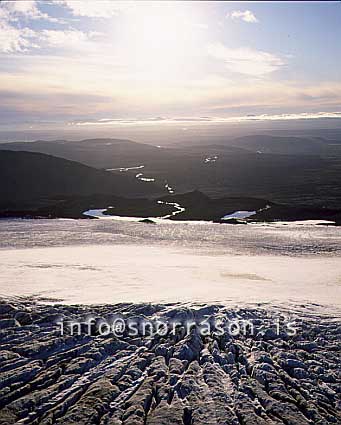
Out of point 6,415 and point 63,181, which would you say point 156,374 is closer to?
point 6,415

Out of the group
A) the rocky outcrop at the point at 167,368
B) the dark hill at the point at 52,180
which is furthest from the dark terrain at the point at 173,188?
the rocky outcrop at the point at 167,368

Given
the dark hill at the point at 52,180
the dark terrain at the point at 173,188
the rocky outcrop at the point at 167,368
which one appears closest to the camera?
the rocky outcrop at the point at 167,368

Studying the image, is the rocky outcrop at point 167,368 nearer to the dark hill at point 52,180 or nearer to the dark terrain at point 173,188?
the dark terrain at point 173,188

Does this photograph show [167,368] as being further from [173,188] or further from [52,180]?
[173,188]

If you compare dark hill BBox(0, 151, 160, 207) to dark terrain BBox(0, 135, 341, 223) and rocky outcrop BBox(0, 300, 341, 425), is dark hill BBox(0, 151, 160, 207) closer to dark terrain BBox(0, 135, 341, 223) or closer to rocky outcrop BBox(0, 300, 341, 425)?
dark terrain BBox(0, 135, 341, 223)

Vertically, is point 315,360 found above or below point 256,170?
below

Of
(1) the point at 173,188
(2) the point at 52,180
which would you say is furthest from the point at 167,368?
(1) the point at 173,188

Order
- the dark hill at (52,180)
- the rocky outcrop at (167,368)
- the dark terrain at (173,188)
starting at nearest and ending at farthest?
1. the rocky outcrop at (167,368)
2. the dark terrain at (173,188)
3. the dark hill at (52,180)

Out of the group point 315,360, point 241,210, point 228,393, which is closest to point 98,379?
point 228,393

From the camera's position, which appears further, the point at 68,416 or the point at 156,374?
the point at 156,374
